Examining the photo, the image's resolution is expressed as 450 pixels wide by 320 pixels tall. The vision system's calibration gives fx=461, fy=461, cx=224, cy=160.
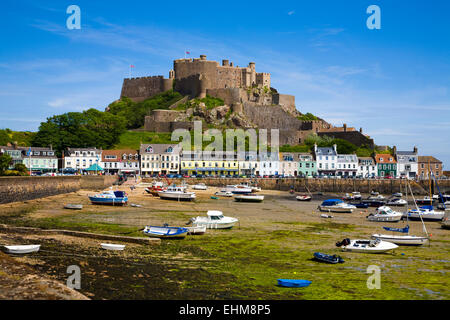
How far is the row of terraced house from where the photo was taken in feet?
250

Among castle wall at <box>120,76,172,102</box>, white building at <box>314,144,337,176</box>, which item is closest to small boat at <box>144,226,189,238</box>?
white building at <box>314,144,337,176</box>

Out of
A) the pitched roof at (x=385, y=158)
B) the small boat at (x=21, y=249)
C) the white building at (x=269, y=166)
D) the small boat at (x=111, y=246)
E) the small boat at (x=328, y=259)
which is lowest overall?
the small boat at (x=328, y=259)

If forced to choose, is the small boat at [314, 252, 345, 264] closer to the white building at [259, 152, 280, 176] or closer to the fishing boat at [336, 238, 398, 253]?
the fishing boat at [336, 238, 398, 253]

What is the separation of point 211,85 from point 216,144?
29.0 m

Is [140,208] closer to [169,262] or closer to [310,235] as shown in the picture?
[310,235]

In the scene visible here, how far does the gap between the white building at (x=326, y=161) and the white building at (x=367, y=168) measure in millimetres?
4663

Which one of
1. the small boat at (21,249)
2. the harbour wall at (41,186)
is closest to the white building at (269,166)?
the harbour wall at (41,186)

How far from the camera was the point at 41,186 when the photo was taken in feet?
139

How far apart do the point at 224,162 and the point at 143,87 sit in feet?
166

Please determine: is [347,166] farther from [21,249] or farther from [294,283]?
[21,249]

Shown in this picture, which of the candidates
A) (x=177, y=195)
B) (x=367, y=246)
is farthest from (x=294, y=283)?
(x=177, y=195)

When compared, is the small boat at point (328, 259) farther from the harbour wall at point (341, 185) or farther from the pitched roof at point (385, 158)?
the pitched roof at point (385, 158)

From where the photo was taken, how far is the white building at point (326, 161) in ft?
269

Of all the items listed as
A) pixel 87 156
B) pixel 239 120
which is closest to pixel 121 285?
pixel 87 156
